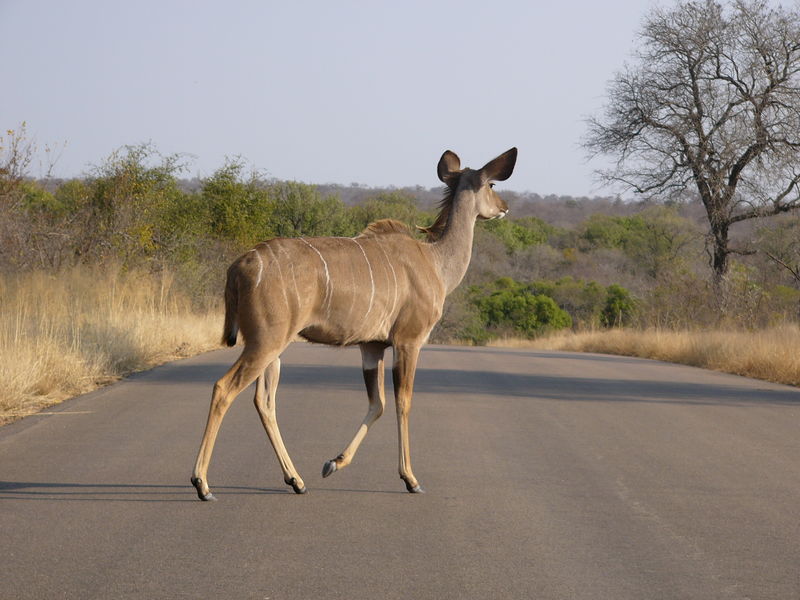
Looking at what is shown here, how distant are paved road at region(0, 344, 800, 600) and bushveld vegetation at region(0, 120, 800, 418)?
221cm

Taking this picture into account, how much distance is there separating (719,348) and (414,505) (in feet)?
50.4

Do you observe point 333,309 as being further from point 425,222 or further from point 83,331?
point 425,222

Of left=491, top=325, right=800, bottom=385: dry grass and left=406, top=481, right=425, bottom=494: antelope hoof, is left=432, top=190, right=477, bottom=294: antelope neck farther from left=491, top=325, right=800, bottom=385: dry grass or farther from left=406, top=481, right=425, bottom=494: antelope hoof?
left=491, top=325, right=800, bottom=385: dry grass

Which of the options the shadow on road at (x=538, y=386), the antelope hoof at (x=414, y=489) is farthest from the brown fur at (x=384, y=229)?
the shadow on road at (x=538, y=386)

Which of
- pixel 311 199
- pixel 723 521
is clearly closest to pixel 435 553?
pixel 723 521

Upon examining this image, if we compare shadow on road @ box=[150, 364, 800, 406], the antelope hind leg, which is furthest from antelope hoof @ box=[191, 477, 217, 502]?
shadow on road @ box=[150, 364, 800, 406]

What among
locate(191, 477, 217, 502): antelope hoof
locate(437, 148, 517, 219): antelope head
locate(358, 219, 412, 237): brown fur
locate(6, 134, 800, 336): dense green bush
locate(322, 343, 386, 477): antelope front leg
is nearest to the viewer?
locate(191, 477, 217, 502): antelope hoof

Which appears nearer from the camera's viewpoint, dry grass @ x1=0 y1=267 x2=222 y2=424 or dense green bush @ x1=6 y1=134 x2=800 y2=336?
dry grass @ x1=0 y1=267 x2=222 y2=424

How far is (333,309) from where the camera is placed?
7.80 m

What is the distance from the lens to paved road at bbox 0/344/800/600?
560 centimetres

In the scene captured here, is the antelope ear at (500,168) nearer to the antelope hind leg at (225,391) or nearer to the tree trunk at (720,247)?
Result: the antelope hind leg at (225,391)

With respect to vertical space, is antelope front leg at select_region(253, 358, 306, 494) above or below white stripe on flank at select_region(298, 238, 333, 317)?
below

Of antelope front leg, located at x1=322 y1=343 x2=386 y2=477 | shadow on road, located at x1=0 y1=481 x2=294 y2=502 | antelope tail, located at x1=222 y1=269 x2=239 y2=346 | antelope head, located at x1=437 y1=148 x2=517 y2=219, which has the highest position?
antelope head, located at x1=437 y1=148 x2=517 y2=219

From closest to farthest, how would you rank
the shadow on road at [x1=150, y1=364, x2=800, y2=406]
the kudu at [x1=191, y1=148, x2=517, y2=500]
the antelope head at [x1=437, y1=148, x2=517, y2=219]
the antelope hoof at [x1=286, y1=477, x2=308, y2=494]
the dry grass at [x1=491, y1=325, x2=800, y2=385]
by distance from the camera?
the kudu at [x1=191, y1=148, x2=517, y2=500] → the antelope hoof at [x1=286, y1=477, x2=308, y2=494] → the antelope head at [x1=437, y1=148, x2=517, y2=219] → the shadow on road at [x1=150, y1=364, x2=800, y2=406] → the dry grass at [x1=491, y1=325, x2=800, y2=385]
